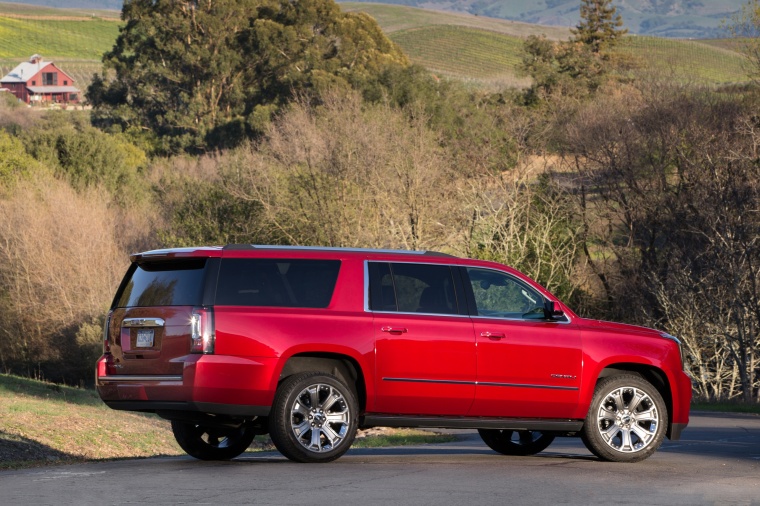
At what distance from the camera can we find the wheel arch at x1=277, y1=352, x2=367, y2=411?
424 inches

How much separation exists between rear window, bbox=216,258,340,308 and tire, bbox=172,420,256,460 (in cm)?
169

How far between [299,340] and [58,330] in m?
35.1

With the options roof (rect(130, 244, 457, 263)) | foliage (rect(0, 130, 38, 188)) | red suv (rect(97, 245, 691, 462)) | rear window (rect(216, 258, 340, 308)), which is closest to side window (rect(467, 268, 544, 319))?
red suv (rect(97, 245, 691, 462))

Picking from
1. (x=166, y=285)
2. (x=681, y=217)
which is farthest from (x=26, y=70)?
(x=166, y=285)

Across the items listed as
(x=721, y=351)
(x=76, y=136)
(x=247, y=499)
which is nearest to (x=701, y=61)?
(x=76, y=136)

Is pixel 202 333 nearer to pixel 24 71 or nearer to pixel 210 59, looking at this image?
pixel 210 59

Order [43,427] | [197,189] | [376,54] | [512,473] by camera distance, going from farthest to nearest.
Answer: [376,54] < [197,189] < [43,427] < [512,473]

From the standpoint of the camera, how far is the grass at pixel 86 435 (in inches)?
674

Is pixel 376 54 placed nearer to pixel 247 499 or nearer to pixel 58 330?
pixel 58 330

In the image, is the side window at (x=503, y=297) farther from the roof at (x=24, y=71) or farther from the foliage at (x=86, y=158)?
the roof at (x=24, y=71)

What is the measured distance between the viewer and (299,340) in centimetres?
1061

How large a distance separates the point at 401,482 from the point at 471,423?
59.0 inches

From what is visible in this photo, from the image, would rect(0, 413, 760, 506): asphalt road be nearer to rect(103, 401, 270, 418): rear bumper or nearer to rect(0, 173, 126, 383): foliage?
rect(103, 401, 270, 418): rear bumper

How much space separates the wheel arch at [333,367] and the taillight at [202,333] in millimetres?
759
